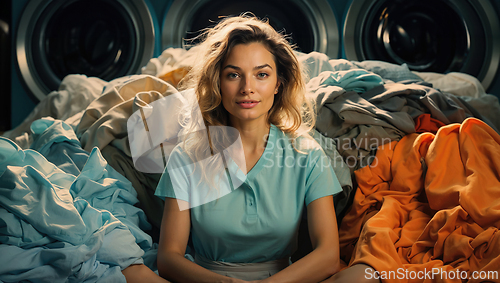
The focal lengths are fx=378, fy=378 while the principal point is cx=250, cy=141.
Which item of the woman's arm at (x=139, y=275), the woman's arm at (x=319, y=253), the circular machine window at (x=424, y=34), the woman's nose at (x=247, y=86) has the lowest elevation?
the woman's arm at (x=139, y=275)

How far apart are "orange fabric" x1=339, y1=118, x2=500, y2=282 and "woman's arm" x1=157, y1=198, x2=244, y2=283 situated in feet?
1.29

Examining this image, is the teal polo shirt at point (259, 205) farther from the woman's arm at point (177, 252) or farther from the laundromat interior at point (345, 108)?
the laundromat interior at point (345, 108)

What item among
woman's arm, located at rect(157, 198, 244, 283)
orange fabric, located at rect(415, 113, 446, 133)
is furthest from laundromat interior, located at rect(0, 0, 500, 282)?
woman's arm, located at rect(157, 198, 244, 283)

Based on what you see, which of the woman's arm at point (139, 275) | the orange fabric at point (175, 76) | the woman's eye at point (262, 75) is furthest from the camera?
the orange fabric at point (175, 76)

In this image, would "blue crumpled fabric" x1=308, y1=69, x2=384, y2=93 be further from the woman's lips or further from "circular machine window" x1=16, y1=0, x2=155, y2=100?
"circular machine window" x1=16, y1=0, x2=155, y2=100

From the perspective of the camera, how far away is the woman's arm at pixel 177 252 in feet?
3.11

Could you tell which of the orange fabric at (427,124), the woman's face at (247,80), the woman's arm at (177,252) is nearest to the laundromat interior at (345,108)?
the orange fabric at (427,124)

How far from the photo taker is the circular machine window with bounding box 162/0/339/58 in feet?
8.02

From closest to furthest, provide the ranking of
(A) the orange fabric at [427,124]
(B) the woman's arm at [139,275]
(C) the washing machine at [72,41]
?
(B) the woman's arm at [139,275] < (A) the orange fabric at [427,124] < (C) the washing machine at [72,41]

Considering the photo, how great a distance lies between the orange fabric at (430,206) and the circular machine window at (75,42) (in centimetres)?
188

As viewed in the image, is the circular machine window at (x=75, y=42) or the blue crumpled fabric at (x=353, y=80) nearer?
the blue crumpled fabric at (x=353, y=80)

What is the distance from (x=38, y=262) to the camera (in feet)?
2.81

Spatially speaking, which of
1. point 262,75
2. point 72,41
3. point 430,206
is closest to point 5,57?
point 72,41

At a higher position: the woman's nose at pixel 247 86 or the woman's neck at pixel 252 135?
the woman's nose at pixel 247 86
